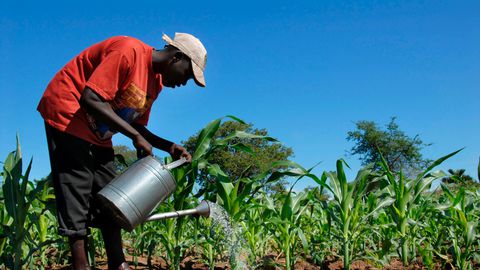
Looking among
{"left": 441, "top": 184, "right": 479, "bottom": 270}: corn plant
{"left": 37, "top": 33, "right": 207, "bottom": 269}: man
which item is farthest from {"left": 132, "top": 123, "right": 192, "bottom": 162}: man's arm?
{"left": 441, "top": 184, "right": 479, "bottom": 270}: corn plant

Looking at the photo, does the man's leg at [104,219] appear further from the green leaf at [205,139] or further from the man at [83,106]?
the green leaf at [205,139]

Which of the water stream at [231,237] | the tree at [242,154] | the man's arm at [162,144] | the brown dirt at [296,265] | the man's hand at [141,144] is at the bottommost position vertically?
the brown dirt at [296,265]

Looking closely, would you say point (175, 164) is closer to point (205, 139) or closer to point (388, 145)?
point (205, 139)

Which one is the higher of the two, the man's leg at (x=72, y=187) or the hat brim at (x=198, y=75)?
the hat brim at (x=198, y=75)

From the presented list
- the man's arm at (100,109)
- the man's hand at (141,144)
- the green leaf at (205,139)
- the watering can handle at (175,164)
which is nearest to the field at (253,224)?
the green leaf at (205,139)

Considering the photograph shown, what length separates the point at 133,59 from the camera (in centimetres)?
225

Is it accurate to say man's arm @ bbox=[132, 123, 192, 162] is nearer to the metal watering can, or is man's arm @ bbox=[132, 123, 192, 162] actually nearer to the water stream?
the metal watering can

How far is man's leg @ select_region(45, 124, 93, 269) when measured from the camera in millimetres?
2266

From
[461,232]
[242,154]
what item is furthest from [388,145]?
[461,232]

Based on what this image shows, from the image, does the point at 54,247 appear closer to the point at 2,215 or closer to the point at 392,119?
the point at 2,215

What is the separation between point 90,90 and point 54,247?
1978 millimetres

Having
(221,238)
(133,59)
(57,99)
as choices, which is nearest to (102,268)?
(221,238)

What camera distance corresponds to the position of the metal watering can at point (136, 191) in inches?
85.0

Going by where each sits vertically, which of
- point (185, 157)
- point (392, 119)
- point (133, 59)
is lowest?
point (185, 157)
